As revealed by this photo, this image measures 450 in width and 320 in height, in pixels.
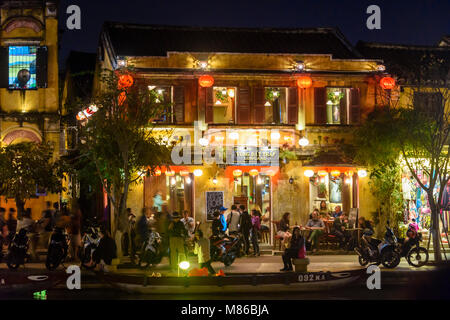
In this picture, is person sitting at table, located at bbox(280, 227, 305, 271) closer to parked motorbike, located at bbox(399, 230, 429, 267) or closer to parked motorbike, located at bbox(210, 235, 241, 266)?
parked motorbike, located at bbox(210, 235, 241, 266)

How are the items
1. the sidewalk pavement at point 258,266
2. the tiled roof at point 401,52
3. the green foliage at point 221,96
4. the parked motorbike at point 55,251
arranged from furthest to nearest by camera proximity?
1. the tiled roof at point 401,52
2. the green foliage at point 221,96
3. the parked motorbike at point 55,251
4. the sidewalk pavement at point 258,266

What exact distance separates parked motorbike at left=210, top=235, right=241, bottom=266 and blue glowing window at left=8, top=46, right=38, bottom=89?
13.1m

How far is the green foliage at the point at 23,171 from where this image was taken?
72.8 ft

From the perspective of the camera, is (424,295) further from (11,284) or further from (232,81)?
(232,81)

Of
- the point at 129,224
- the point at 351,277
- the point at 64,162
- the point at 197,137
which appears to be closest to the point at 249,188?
the point at 197,137

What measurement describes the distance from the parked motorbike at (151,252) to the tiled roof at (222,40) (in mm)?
9067

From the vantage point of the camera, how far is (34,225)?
65.0ft

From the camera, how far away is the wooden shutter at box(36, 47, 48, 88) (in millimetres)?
26906

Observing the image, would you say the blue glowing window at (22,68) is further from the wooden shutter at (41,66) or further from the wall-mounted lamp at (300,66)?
the wall-mounted lamp at (300,66)

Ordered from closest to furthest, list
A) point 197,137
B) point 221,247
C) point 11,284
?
point 11,284 → point 221,247 → point 197,137

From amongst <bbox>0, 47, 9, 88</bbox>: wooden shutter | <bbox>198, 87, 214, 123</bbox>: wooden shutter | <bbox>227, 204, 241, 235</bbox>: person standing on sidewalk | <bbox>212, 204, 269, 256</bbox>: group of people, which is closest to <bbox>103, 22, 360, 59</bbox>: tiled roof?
<bbox>198, 87, 214, 123</bbox>: wooden shutter

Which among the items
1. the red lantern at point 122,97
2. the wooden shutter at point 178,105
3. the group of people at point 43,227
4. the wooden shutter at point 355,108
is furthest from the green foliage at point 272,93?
the group of people at point 43,227

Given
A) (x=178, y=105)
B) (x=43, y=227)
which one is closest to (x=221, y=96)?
(x=178, y=105)
